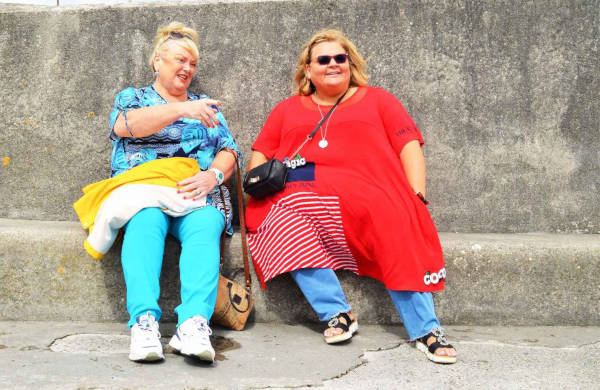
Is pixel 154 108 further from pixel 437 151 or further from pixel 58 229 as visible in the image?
pixel 437 151

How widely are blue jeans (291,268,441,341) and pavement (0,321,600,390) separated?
0.13 metres

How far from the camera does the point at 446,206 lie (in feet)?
11.2

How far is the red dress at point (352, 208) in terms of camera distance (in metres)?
2.57

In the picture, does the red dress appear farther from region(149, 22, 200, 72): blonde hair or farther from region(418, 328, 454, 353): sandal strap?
region(149, 22, 200, 72): blonde hair

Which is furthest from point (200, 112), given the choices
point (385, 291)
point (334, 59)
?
point (385, 291)

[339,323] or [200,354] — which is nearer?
[200,354]

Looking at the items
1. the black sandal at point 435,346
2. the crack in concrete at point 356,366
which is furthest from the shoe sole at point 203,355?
the black sandal at point 435,346

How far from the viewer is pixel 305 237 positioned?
8.96 ft

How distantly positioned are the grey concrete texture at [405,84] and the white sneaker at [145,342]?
4.81 feet

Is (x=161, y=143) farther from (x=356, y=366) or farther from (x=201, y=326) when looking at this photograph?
(x=356, y=366)

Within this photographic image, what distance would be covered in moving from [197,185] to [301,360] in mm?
922

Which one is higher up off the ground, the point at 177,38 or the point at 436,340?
the point at 177,38

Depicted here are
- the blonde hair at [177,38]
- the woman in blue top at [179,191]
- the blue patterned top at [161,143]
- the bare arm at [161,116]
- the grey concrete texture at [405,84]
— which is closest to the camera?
the woman in blue top at [179,191]

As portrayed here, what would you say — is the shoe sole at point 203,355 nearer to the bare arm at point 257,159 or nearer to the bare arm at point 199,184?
the bare arm at point 199,184
